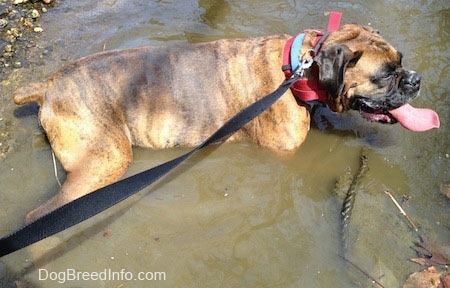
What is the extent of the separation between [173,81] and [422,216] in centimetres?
232

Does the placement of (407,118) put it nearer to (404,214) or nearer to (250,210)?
(404,214)

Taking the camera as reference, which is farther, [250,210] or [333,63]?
[250,210]

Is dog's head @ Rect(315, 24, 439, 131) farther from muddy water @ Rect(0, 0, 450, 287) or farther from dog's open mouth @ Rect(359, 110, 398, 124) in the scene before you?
muddy water @ Rect(0, 0, 450, 287)

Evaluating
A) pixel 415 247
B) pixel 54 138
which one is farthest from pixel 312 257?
pixel 54 138

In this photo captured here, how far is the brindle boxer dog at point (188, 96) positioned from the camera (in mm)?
3805

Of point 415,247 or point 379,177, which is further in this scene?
point 379,177

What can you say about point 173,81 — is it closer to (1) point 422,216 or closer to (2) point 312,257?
(2) point 312,257

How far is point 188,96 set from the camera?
4145mm

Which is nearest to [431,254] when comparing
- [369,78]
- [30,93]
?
[369,78]

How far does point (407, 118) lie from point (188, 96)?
1.85 meters

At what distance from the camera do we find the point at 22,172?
424 centimetres

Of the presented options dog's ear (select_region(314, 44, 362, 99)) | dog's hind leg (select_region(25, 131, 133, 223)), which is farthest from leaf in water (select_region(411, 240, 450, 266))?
dog's hind leg (select_region(25, 131, 133, 223))

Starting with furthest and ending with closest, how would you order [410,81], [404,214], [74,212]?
[404,214] < [410,81] < [74,212]
